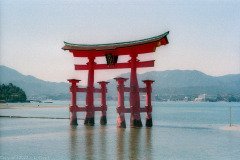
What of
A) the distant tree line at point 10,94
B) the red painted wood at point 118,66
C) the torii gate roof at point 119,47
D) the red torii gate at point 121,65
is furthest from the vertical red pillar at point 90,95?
the distant tree line at point 10,94

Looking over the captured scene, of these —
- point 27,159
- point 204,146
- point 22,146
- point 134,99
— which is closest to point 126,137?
point 134,99

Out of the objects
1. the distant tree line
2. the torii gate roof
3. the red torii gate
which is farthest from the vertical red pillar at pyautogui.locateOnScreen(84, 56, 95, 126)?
the distant tree line

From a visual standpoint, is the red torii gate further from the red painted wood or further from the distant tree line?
the distant tree line

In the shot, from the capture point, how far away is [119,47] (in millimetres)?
23812

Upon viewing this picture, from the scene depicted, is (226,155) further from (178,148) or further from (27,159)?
(27,159)

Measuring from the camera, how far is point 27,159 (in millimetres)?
13547

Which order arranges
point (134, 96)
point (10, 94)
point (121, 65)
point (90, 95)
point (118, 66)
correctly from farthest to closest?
point (10, 94), point (90, 95), point (118, 66), point (121, 65), point (134, 96)

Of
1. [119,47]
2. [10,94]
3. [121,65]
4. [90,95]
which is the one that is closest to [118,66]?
[121,65]

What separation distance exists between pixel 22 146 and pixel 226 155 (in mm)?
11550

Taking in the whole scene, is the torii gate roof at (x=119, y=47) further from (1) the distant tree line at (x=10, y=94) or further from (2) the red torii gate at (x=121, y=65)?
(1) the distant tree line at (x=10, y=94)

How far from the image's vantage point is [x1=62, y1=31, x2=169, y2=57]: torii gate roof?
22281mm

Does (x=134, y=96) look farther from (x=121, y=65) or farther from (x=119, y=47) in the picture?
(x=119, y=47)

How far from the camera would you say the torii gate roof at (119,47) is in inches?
877

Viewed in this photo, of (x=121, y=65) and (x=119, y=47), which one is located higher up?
(x=119, y=47)
